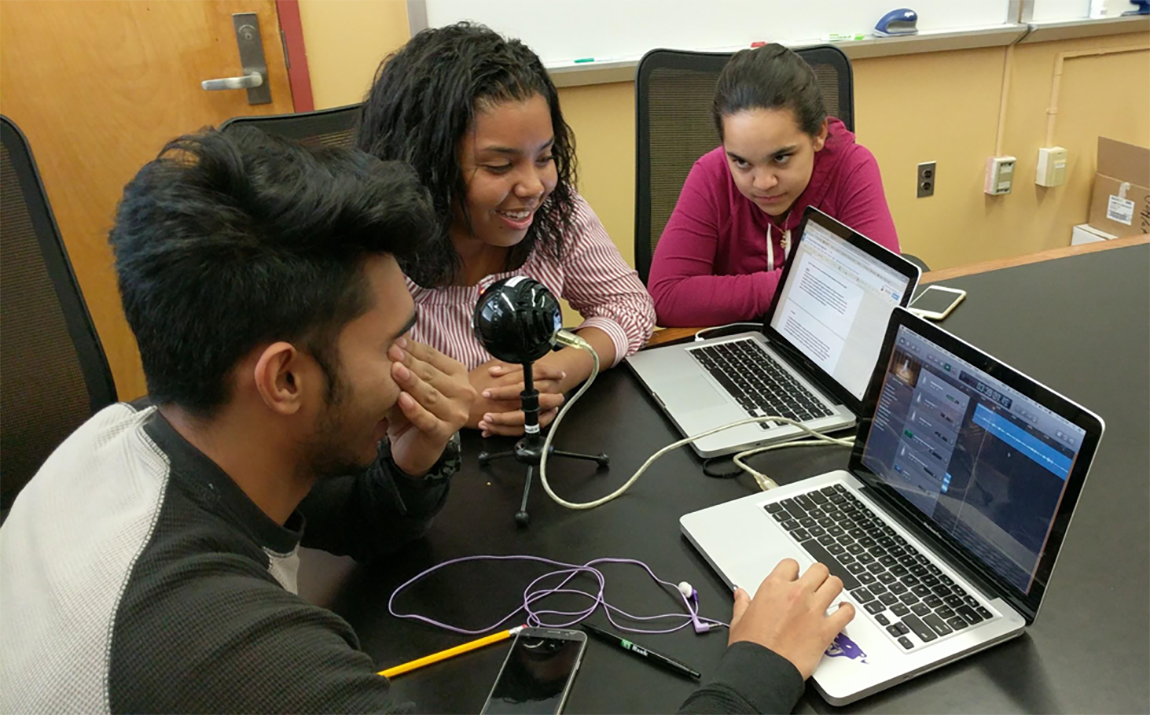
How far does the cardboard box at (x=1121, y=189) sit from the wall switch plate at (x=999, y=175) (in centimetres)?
33

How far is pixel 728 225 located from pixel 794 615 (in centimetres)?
110

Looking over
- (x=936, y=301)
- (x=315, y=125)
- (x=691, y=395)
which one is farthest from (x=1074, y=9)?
(x=315, y=125)

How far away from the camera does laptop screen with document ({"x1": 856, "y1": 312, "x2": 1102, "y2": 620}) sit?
0.75 m

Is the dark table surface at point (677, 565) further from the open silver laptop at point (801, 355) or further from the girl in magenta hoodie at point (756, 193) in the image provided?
the girl in magenta hoodie at point (756, 193)

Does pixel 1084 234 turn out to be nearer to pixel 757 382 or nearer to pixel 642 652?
pixel 757 382

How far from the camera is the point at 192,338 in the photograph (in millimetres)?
694

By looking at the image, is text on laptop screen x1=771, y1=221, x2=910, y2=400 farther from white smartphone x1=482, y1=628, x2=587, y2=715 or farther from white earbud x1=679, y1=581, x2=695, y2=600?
white smartphone x1=482, y1=628, x2=587, y2=715

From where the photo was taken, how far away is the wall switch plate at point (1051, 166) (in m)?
3.13

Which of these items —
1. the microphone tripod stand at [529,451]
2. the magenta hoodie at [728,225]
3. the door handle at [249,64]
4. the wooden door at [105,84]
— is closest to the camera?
the microphone tripod stand at [529,451]

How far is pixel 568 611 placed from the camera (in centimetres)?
86

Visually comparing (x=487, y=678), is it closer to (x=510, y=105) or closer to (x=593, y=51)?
(x=510, y=105)

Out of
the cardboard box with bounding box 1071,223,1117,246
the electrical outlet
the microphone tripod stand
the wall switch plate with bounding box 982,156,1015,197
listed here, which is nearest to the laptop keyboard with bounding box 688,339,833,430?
the microphone tripod stand

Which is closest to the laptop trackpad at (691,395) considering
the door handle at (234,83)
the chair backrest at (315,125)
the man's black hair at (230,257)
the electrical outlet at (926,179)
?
the man's black hair at (230,257)

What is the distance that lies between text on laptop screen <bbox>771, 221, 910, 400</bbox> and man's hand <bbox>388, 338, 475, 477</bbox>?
54 centimetres
